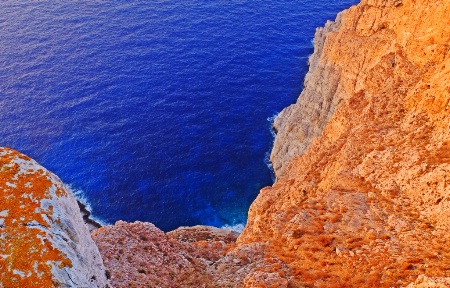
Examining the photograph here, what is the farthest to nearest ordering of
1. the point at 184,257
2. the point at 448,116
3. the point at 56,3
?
the point at 56,3, the point at 184,257, the point at 448,116

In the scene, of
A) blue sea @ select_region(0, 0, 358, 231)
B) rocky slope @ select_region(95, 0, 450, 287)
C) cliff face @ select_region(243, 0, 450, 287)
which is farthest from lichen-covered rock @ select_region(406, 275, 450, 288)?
blue sea @ select_region(0, 0, 358, 231)

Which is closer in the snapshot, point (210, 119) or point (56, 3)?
point (210, 119)

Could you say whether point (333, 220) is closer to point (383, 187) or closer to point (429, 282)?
point (383, 187)

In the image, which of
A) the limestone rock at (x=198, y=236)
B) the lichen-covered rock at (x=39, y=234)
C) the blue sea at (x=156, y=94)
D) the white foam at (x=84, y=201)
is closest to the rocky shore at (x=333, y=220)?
the lichen-covered rock at (x=39, y=234)

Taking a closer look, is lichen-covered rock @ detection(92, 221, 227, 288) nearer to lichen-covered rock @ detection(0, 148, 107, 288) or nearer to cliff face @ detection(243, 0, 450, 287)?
lichen-covered rock @ detection(0, 148, 107, 288)

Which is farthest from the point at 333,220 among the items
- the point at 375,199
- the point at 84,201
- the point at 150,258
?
the point at 84,201

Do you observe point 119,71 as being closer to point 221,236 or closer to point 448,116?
point 221,236

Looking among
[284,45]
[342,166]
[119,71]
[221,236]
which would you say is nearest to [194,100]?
[119,71]
